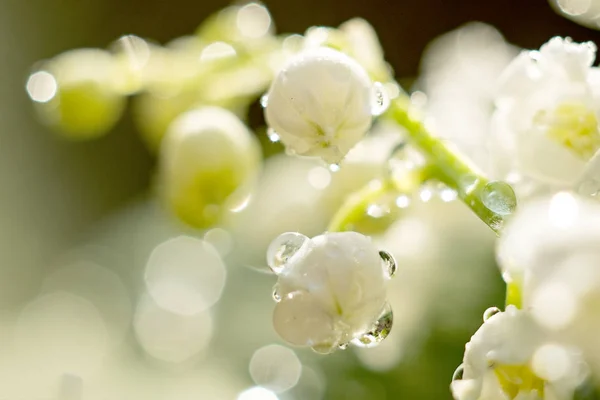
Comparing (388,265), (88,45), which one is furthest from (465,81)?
(88,45)

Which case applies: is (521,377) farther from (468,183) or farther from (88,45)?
(88,45)

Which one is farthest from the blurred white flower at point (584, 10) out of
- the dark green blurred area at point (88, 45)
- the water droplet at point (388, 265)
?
the dark green blurred area at point (88, 45)

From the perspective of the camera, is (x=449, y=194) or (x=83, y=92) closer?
(x=449, y=194)

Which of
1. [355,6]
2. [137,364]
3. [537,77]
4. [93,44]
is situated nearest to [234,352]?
[137,364]

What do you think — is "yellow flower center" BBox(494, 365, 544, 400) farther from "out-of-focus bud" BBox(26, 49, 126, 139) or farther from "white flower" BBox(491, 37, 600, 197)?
"out-of-focus bud" BBox(26, 49, 126, 139)

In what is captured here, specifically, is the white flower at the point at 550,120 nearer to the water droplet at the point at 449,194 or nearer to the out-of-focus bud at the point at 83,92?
the water droplet at the point at 449,194

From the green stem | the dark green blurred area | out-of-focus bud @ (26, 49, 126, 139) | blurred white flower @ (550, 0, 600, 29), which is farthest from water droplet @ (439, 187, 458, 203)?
the dark green blurred area
